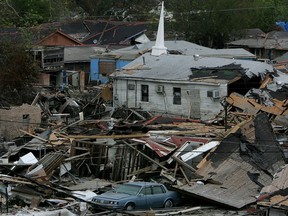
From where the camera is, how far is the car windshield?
24516mm

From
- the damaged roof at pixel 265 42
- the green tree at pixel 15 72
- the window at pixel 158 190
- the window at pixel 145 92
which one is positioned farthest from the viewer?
the damaged roof at pixel 265 42

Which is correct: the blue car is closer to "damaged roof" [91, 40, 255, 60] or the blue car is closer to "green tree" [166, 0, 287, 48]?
"damaged roof" [91, 40, 255, 60]

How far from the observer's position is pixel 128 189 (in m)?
24.7

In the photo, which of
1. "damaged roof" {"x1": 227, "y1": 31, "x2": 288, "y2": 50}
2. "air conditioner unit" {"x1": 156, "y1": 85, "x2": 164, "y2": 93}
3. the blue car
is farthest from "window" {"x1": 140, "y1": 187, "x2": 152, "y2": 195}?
"damaged roof" {"x1": 227, "y1": 31, "x2": 288, "y2": 50}

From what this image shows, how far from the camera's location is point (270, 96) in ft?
121

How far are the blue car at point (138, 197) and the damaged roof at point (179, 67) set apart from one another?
48.0 ft

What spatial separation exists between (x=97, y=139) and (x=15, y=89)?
14.6m

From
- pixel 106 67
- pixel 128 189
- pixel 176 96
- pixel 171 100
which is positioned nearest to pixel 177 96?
pixel 176 96

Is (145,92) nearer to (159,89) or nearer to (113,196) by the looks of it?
(159,89)

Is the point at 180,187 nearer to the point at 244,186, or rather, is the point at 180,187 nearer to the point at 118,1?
the point at 244,186

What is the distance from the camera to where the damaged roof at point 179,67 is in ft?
132

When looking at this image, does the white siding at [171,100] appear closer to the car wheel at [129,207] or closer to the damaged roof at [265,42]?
the car wheel at [129,207]

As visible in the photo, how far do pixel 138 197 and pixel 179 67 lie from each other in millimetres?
18142

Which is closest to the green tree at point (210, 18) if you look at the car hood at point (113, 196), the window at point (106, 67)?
the window at point (106, 67)
